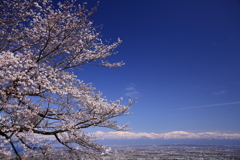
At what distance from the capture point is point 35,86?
159 inches

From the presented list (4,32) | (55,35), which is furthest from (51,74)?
(4,32)

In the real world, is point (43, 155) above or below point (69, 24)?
below

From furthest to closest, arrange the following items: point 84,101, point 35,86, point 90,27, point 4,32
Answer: point 90,27
point 84,101
point 4,32
point 35,86

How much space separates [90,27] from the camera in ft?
→ 19.3

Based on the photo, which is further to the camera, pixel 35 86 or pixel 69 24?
pixel 69 24

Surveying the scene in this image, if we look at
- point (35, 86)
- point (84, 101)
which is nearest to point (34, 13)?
point (35, 86)

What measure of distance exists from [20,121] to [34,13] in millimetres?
3345

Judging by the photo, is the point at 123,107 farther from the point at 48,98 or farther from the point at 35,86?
the point at 35,86

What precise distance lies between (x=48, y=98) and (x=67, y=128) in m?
1.08

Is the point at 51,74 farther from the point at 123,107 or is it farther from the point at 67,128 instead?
the point at 123,107

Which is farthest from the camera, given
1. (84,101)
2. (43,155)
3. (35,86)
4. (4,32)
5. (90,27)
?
(90,27)

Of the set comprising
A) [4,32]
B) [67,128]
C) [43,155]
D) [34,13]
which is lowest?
[43,155]

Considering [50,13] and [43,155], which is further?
[43,155]

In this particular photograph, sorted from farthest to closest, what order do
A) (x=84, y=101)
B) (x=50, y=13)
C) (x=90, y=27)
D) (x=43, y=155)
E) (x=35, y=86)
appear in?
(x=90, y=27) → (x=84, y=101) → (x=43, y=155) → (x=50, y=13) → (x=35, y=86)
